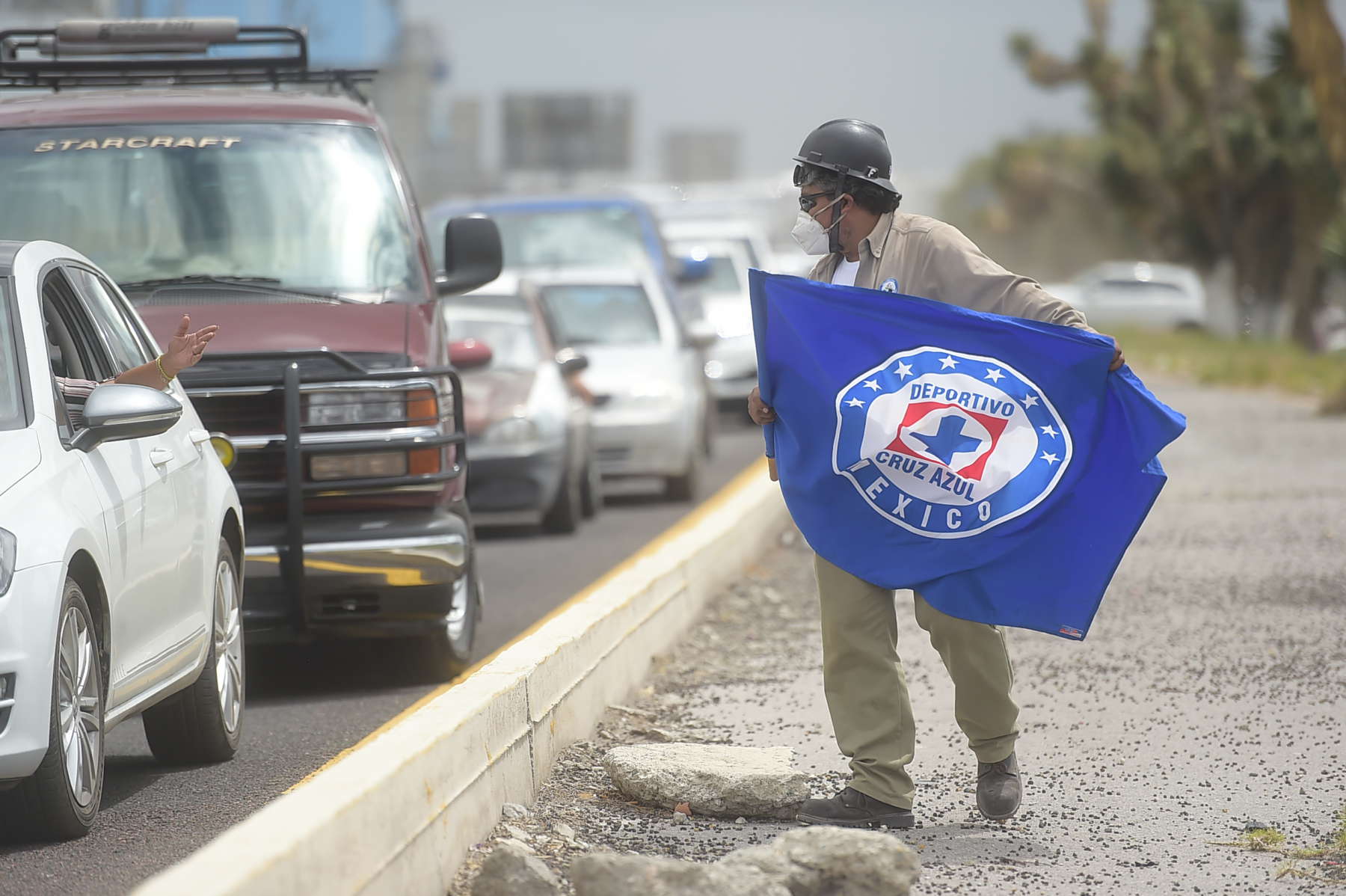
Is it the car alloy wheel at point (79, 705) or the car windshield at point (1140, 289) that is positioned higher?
the car alloy wheel at point (79, 705)

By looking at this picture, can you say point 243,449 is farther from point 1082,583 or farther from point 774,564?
point 774,564

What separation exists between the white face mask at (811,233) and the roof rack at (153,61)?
4362mm

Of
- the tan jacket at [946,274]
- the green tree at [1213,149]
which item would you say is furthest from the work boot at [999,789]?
the green tree at [1213,149]

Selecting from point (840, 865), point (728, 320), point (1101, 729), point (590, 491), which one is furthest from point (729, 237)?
point (840, 865)

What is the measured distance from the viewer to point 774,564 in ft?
39.3

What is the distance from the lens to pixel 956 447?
17.9 ft

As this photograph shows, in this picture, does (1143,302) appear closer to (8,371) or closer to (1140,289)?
(1140,289)

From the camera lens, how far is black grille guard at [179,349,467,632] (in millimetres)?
7594

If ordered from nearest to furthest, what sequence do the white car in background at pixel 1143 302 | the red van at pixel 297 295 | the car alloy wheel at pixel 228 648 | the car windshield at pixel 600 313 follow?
the car alloy wheel at pixel 228 648 < the red van at pixel 297 295 < the car windshield at pixel 600 313 < the white car in background at pixel 1143 302

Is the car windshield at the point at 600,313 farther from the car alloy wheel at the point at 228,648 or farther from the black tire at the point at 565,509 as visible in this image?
the car alloy wheel at the point at 228,648

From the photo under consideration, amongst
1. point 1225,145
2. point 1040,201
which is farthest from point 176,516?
Answer: point 1040,201

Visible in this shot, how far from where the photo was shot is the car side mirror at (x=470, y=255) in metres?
8.94

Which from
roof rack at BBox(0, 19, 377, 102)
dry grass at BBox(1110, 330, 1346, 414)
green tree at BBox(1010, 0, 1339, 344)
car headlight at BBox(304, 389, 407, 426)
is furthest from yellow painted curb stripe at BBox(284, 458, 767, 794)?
green tree at BBox(1010, 0, 1339, 344)

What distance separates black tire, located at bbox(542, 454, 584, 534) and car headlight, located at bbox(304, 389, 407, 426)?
608 centimetres
